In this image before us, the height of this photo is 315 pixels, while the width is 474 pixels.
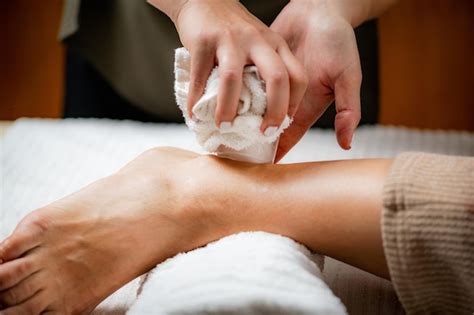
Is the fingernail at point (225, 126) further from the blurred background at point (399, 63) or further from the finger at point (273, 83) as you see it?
the blurred background at point (399, 63)

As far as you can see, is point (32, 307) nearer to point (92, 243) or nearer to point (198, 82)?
point (92, 243)

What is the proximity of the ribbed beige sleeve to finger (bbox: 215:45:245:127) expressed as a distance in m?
0.19

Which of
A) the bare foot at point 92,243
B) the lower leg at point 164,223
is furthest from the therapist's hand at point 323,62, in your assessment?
the bare foot at point 92,243

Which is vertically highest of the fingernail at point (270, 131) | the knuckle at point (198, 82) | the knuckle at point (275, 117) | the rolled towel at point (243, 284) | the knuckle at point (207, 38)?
the knuckle at point (207, 38)

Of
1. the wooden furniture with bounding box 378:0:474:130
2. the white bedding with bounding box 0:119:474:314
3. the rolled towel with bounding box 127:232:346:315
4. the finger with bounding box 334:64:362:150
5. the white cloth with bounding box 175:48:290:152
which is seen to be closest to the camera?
the rolled towel with bounding box 127:232:346:315

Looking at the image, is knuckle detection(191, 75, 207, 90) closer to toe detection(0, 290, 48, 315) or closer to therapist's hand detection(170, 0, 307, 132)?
therapist's hand detection(170, 0, 307, 132)

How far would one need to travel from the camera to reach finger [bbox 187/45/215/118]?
2.22 feet

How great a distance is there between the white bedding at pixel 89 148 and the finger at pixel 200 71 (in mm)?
323

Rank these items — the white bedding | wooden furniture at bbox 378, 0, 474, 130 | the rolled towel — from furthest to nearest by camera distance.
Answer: wooden furniture at bbox 378, 0, 474, 130
the white bedding
the rolled towel

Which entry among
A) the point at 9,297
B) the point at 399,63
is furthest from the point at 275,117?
the point at 399,63

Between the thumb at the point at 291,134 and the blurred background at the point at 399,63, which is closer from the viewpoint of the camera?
the thumb at the point at 291,134

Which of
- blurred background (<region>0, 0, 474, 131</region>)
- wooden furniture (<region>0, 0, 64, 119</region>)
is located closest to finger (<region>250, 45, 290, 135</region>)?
blurred background (<region>0, 0, 474, 131</region>)

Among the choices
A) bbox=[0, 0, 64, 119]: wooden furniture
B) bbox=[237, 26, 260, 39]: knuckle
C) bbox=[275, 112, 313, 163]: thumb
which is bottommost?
bbox=[0, 0, 64, 119]: wooden furniture

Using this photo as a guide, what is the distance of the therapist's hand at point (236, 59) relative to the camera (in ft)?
2.10
